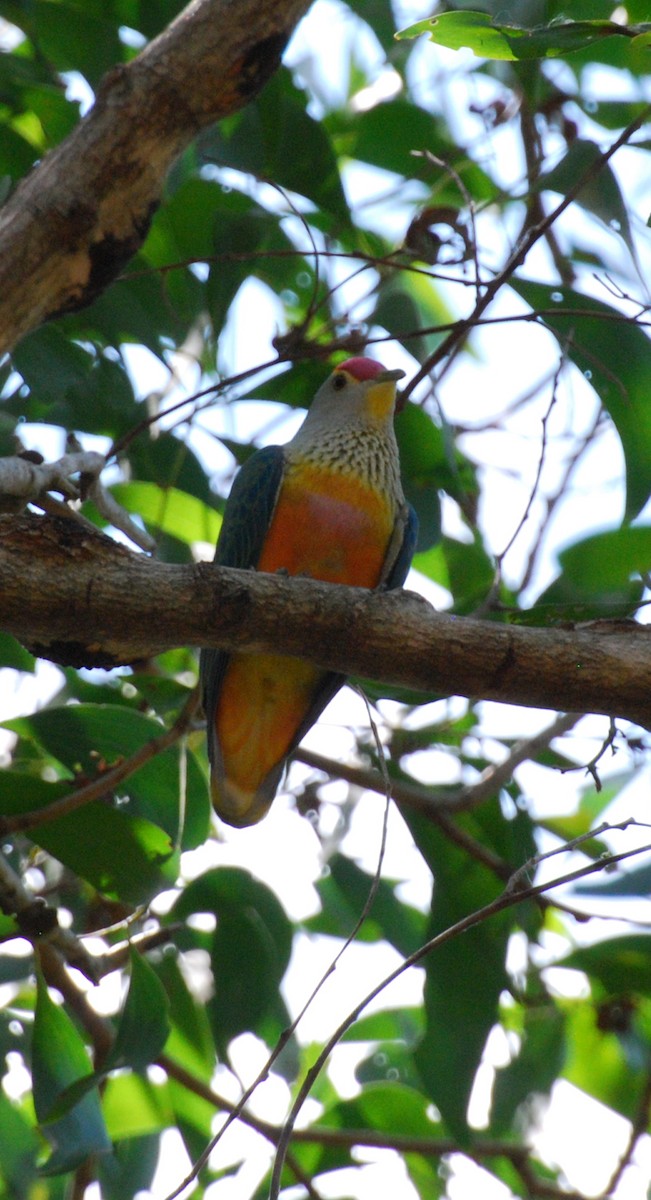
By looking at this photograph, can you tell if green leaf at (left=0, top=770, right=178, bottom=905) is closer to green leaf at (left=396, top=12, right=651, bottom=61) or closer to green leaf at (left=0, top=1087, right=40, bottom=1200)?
green leaf at (left=0, top=1087, right=40, bottom=1200)

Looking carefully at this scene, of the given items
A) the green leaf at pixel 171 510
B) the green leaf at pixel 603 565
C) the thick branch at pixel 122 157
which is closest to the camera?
the thick branch at pixel 122 157

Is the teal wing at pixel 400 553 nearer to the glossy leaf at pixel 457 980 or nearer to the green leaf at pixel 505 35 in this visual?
the glossy leaf at pixel 457 980

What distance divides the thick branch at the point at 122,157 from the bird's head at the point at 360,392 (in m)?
1.39

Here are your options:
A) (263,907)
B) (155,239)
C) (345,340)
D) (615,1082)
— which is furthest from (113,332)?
(615,1082)

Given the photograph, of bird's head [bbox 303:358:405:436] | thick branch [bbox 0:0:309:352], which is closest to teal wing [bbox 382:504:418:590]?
bird's head [bbox 303:358:405:436]

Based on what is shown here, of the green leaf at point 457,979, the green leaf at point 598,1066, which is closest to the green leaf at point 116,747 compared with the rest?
the green leaf at point 457,979

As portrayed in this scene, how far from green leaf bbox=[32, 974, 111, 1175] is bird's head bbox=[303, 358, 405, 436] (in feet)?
6.88

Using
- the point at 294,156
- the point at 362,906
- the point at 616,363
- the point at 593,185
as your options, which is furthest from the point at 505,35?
the point at 362,906

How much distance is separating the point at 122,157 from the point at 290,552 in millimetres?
1326

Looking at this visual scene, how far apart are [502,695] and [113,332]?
1.80 meters

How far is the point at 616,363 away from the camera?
129 inches

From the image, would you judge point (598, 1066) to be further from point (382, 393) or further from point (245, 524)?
point (382, 393)

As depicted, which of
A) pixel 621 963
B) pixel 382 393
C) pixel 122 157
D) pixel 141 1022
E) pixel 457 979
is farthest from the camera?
pixel 382 393

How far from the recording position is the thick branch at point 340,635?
2.35 metres
